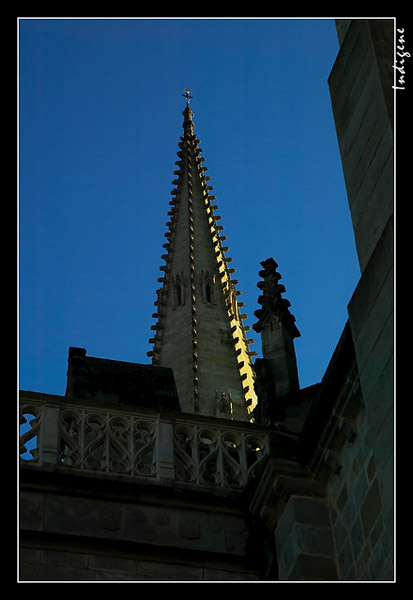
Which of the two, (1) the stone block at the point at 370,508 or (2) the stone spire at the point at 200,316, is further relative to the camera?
(2) the stone spire at the point at 200,316

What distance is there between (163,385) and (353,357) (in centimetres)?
403

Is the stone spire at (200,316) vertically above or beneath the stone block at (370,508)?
above

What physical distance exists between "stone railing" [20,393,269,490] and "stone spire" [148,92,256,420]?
13921 mm

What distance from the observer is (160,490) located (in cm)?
1066

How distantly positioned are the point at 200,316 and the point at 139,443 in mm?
18220

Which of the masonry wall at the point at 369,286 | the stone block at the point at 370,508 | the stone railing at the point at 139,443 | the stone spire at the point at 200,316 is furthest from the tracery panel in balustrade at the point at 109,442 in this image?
the stone spire at the point at 200,316

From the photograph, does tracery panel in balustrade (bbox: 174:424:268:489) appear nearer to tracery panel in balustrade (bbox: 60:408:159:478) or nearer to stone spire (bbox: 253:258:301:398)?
tracery panel in balustrade (bbox: 60:408:159:478)

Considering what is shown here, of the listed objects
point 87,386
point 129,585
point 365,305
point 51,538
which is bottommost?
point 129,585

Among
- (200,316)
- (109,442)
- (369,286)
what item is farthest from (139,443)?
(200,316)

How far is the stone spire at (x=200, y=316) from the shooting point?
26.6 m

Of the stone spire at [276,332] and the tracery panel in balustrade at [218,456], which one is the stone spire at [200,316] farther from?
the tracery panel in balustrade at [218,456]

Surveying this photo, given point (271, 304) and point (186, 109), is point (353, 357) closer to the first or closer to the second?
point (271, 304)

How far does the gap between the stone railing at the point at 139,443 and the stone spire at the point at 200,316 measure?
13.9 metres

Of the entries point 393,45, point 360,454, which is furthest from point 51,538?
point 393,45
